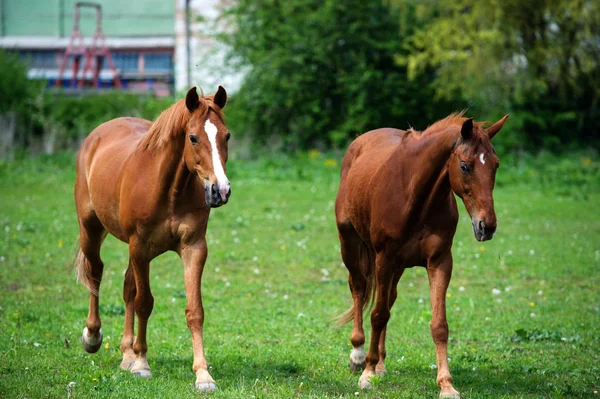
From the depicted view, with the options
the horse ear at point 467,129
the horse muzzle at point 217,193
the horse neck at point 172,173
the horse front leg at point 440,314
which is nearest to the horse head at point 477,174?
the horse ear at point 467,129

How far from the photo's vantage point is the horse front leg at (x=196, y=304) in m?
6.05

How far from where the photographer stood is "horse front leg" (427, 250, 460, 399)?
594 cm

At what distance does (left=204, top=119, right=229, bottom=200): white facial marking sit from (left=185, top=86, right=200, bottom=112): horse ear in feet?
0.64

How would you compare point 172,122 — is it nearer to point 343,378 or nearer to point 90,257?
point 90,257

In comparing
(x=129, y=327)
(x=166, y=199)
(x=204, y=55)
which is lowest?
(x=204, y=55)

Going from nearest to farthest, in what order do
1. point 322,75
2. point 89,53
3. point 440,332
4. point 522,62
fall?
point 440,332, point 522,62, point 322,75, point 89,53

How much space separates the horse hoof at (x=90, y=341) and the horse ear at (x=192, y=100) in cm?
237

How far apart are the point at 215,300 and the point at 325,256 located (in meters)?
2.86

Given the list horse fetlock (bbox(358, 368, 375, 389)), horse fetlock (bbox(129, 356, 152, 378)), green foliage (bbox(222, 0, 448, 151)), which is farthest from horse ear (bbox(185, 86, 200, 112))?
green foliage (bbox(222, 0, 448, 151))

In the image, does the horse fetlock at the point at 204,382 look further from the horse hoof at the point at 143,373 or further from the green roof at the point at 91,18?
the green roof at the point at 91,18

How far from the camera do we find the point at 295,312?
9.18 m

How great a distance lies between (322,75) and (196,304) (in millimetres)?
22233

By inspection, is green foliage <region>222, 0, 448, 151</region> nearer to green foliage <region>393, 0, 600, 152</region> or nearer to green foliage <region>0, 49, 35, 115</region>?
green foliage <region>393, 0, 600, 152</region>

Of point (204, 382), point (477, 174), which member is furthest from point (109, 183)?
point (477, 174)
